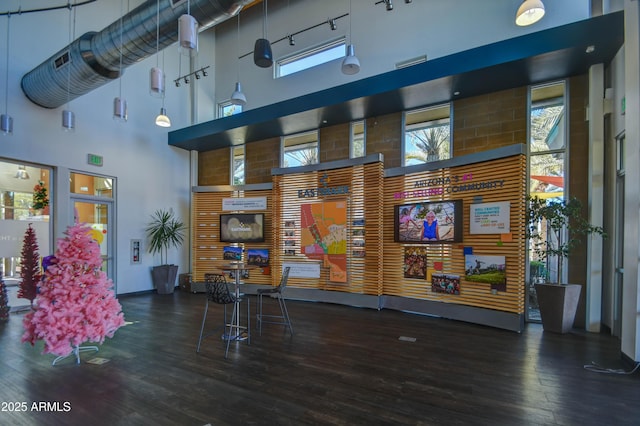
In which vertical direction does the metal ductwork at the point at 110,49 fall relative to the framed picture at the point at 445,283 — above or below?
above

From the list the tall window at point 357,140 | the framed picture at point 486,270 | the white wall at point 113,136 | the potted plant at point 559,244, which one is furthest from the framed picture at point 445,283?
the white wall at point 113,136

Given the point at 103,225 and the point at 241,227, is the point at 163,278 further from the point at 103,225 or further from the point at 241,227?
the point at 241,227

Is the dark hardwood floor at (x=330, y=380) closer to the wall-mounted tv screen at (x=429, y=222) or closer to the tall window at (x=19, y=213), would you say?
the wall-mounted tv screen at (x=429, y=222)

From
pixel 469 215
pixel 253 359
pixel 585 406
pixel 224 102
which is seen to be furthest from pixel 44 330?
pixel 224 102

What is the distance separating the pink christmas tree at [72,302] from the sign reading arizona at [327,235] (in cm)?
424

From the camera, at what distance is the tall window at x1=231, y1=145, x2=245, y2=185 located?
31.1 ft

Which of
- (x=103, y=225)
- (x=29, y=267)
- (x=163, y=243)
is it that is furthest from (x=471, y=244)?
(x=103, y=225)

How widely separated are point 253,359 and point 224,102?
342 inches

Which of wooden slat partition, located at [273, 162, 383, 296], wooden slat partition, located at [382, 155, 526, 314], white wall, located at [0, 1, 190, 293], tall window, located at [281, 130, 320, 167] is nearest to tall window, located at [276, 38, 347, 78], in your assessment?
tall window, located at [281, 130, 320, 167]

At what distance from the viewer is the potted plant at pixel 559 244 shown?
5000 millimetres

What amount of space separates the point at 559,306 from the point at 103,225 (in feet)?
31.8

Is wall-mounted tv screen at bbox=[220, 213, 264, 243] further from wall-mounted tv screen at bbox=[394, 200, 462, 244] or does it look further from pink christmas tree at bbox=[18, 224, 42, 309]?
pink christmas tree at bbox=[18, 224, 42, 309]

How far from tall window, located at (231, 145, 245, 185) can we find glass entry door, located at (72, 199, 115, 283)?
3222mm

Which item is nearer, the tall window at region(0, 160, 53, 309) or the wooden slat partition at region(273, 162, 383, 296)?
the tall window at region(0, 160, 53, 309)
